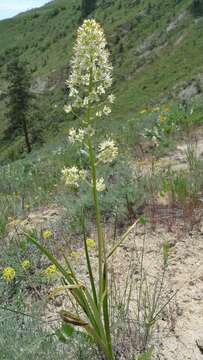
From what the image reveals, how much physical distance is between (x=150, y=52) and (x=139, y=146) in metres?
31.0

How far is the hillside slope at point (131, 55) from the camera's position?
93.2 ft

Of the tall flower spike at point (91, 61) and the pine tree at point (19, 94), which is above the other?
→ the tall flower spike at point (91, 61)

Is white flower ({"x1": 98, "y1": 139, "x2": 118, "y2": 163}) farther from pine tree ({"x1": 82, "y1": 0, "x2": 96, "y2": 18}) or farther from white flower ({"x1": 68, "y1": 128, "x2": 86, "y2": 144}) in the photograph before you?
pine tree ({"x1": 82, "y1": 0, "x2": 96, "y2": 18})

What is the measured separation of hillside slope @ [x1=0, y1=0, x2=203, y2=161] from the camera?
28.4 m

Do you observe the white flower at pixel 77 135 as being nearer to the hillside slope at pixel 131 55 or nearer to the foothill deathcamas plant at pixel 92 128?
the foothill deathcamas plant at pixel 92 128

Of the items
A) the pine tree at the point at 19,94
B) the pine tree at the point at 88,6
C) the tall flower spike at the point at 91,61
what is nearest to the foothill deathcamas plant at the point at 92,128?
the tall flower spike at the point at 91,61

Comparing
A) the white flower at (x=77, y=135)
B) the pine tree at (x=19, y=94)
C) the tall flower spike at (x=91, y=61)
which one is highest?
the tall flower spike at (x=91, y=61)

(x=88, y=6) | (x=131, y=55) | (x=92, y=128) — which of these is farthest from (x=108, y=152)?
(x=88, y=6)

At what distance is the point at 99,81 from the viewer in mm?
2879

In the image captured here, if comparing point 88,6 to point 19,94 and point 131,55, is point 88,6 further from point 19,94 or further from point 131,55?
point 19,94

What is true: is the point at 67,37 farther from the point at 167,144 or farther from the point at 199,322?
the point at 199,322

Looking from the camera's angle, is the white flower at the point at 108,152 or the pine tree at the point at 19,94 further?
the pine tree at the point at 19,94

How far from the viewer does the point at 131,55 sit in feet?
129

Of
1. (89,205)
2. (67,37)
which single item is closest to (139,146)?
(89,205)
